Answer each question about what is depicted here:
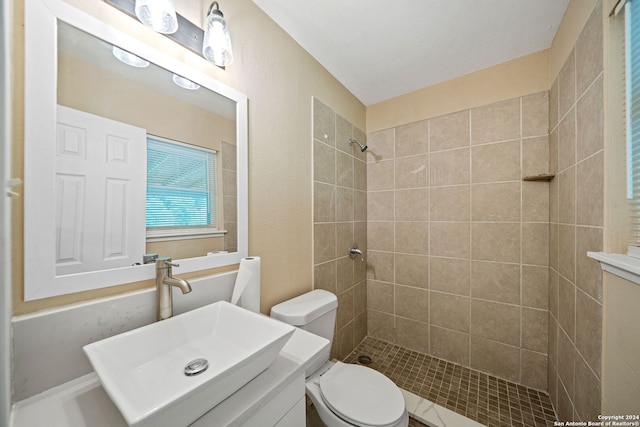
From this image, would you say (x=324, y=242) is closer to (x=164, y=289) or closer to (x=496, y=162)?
(x=164, y=289)

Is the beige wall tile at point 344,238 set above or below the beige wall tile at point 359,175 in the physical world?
below

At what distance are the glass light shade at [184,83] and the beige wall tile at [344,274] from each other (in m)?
1.37

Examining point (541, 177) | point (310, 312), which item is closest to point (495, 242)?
point (541, 177)

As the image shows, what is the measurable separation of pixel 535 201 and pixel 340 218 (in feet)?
4.33

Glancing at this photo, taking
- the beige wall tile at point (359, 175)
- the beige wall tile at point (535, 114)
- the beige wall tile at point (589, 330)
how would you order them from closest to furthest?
the beige wall tile at point (589, 330) → the beige wall tile at point (535, 114) → the beige wall tile at point (359, 175)

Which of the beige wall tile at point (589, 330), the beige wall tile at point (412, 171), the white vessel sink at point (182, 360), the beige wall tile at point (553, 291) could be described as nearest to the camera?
the white vessel sink at point (182, 360)

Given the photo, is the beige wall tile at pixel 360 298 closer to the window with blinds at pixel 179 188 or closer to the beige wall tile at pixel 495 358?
the beige wall tile at pixel 495 358

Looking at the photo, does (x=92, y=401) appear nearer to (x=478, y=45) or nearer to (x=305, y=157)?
(x=305, y=157)

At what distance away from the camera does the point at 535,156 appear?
1.52m

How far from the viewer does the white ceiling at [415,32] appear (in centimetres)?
118

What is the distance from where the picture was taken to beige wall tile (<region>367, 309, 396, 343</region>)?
206cm

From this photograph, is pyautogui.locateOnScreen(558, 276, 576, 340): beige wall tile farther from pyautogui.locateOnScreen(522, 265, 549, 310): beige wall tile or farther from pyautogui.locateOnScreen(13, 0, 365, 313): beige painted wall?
pyautogui.locateOnScreen(13, 0, 365, 313): beige painted wall

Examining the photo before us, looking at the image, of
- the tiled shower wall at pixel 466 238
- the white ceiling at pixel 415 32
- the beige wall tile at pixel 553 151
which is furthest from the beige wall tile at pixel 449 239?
the white ceiling at pixel 415 32

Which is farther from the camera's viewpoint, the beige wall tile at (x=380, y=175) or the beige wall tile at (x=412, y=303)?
the beige wall tile at (x=380, y=175)
